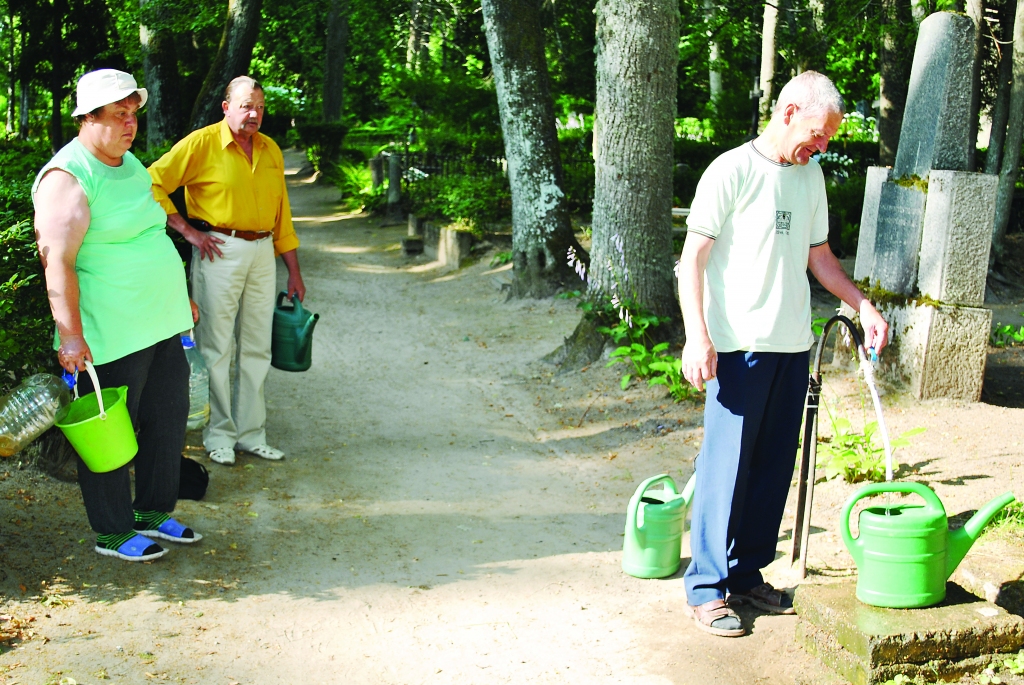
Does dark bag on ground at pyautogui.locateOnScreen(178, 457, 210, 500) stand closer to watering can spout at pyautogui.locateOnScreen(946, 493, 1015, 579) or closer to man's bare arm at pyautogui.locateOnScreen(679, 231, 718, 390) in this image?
man's bare arm at pyautogui.locateOnScreen(679, 231, 718, 390)

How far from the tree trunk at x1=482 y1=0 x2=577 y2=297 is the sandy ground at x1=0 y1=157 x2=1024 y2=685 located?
107 inches

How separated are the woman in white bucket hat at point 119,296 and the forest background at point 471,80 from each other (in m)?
0.75

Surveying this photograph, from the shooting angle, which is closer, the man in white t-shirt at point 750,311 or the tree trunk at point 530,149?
the man in white t-shirt at point 750,311

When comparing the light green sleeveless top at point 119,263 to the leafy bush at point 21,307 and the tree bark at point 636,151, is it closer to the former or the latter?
the leafy bush at point 21,307

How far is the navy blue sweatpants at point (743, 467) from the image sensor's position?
3.62 metres

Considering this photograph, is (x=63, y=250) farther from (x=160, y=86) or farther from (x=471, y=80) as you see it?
(x=471, y=80)

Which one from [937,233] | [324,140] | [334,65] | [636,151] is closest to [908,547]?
[937,233]

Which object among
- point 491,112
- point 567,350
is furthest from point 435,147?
point 567,350

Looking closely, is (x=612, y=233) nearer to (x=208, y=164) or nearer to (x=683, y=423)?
(x=683, y=423)

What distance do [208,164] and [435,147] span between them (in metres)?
12.0

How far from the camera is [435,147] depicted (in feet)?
56.4

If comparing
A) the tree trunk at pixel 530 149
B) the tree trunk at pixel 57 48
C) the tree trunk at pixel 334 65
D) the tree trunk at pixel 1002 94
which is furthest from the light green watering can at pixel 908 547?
the tree trunk at pixel 334 65

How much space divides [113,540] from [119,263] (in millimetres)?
1195

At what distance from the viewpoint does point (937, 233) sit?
6215 millimetres
